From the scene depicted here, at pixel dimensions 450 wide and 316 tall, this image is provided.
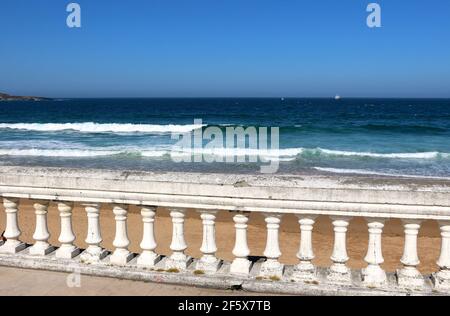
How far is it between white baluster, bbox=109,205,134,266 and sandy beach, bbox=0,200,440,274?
13.7 feet

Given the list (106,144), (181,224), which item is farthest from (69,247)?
(106,144)

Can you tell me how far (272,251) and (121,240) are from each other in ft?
3.56

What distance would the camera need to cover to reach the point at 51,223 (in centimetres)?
955

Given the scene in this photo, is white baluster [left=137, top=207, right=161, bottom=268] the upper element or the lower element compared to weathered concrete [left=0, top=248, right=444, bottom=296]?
upper

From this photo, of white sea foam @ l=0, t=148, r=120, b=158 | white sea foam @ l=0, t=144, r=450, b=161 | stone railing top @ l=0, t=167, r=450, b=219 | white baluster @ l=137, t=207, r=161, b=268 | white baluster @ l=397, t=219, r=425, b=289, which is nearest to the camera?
stone railing top @ l=0, t=167, r=450, b=219

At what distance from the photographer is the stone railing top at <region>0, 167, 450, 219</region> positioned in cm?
284

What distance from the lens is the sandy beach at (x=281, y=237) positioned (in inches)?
300

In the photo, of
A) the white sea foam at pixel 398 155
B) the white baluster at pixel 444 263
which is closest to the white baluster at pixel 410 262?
the white baluster at pixel 444 263

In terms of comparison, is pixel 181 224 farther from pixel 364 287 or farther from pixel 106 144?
pixel 106 144

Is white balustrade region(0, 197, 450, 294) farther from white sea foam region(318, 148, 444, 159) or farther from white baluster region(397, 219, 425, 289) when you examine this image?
white sea foam region(318, 148, 444, 159)

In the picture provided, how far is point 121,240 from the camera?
3393 millimetres

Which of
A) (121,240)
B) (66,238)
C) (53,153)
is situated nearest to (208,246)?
(121,240)

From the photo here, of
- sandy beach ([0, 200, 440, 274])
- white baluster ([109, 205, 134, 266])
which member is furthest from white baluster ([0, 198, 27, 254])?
sandy beach ([0, 200, 440, 274])
